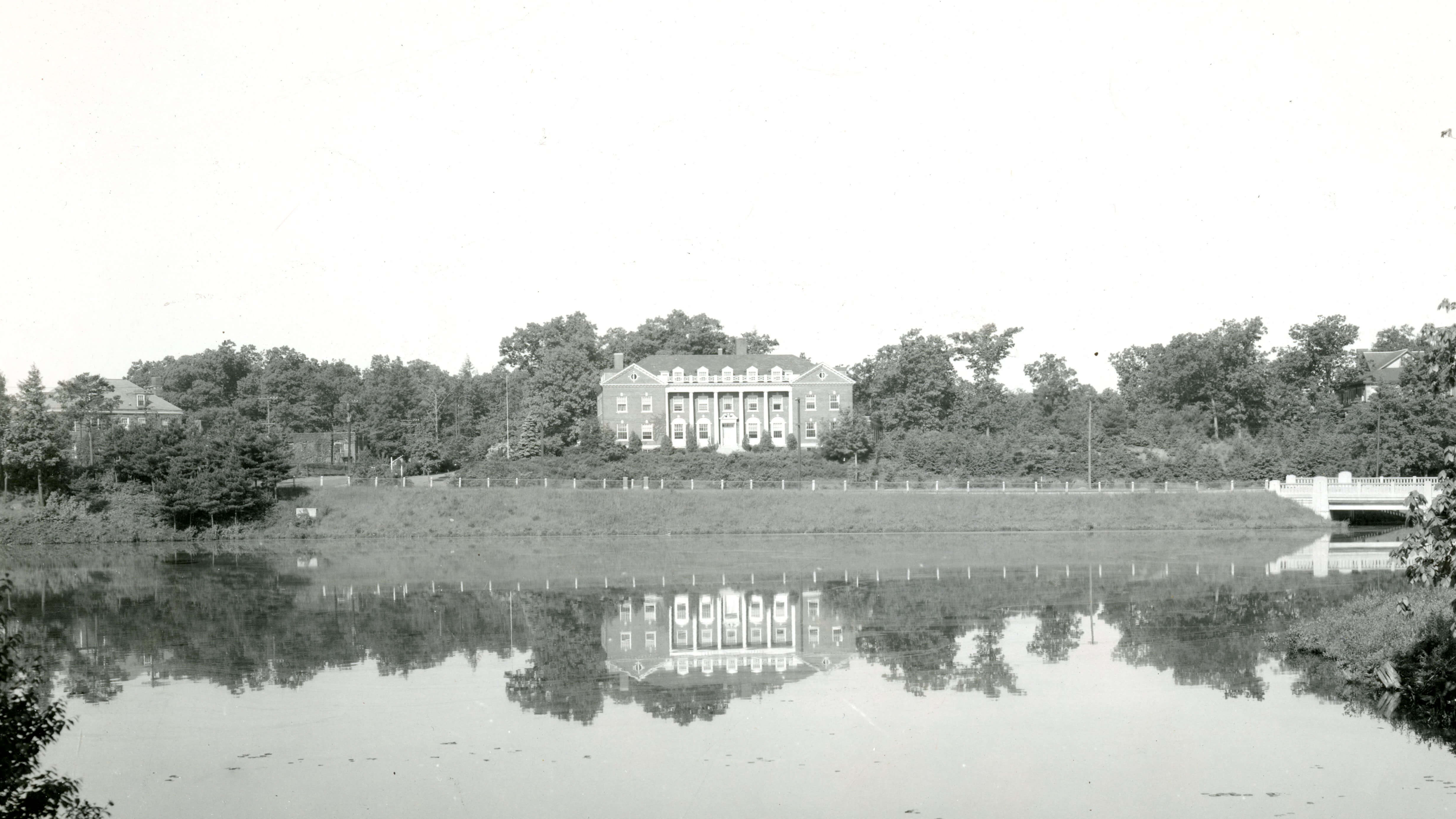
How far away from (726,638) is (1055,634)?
7.44 m

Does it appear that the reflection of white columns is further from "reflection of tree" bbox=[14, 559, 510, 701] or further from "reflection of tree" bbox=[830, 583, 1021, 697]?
"reflection of tree" bbox=[14, 559, 510, 701]

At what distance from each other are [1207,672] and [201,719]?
17643 mm

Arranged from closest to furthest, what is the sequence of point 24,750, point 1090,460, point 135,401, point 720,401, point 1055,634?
point 24,750 → point 1055,634 → point 1090,460 → point 720,401 → point 135,401

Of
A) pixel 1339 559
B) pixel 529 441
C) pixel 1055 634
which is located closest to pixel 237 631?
pixel 1055 634

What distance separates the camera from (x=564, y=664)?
2359 cm

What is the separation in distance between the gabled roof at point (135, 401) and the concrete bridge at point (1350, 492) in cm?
7459

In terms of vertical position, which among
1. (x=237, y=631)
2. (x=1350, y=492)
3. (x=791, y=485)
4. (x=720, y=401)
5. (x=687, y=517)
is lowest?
(x=237, y=631)

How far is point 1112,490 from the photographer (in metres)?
62.3

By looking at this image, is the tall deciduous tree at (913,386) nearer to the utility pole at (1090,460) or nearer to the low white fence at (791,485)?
the utility pole at (1090,460)

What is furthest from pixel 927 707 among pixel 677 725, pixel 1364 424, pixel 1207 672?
pixel 1364 424

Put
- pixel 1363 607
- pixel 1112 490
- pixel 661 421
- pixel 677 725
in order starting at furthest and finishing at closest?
pixel 661 421, pixel 1112 490, pixel 1363 607, pixel 677 725

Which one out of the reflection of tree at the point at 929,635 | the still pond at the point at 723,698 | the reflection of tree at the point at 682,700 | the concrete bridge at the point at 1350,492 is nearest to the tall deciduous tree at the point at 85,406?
the still pond at the point at 723,698

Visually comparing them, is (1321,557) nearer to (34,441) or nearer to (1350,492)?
(1350,492)

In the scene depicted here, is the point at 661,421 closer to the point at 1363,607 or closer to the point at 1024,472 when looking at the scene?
the point at 1024,472
